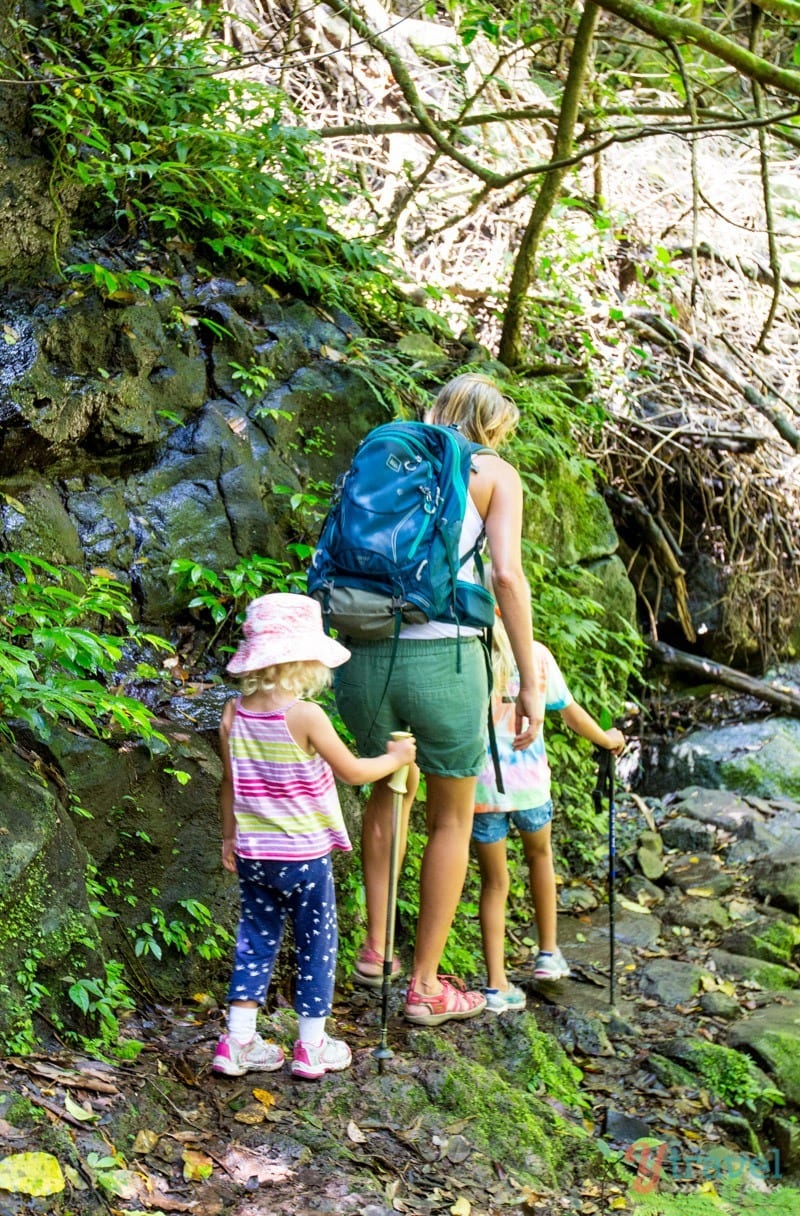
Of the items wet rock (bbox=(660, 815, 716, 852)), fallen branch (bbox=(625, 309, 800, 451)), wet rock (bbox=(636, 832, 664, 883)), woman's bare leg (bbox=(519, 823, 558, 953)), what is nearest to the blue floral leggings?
woman's bare leg (bbox=(519, 823, 558, 953))

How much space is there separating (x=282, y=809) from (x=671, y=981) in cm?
324

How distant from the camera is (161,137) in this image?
6.00m

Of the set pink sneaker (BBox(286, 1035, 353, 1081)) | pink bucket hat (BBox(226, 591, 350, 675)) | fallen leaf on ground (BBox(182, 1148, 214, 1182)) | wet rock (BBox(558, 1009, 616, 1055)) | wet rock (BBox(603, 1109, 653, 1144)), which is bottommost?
wet rock (BBox(558, 1009, 616, 1055))

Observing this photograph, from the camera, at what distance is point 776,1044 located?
16.9ft

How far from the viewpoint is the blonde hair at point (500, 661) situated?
14.7ft

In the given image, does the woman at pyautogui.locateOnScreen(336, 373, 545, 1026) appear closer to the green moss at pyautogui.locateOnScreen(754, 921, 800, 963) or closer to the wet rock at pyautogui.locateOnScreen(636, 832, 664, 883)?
the green moss at pyautogui.locateOnScreen(754, 921, 800, 963)

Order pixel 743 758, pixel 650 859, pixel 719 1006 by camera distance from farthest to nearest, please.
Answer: pixel 743 758
pixel 650 859
pixel 719 1006

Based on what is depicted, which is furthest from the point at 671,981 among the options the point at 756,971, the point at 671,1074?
the point at 671,1074

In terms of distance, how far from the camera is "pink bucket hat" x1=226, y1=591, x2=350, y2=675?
331cm

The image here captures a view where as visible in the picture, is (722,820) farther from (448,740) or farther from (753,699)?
(448,740)

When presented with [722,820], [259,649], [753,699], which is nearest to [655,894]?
[722,820]

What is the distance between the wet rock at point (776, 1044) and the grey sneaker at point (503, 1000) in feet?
→ 4.37

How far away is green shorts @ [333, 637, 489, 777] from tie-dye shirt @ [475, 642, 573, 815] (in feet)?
2.14

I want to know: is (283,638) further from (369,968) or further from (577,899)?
(577,899)
